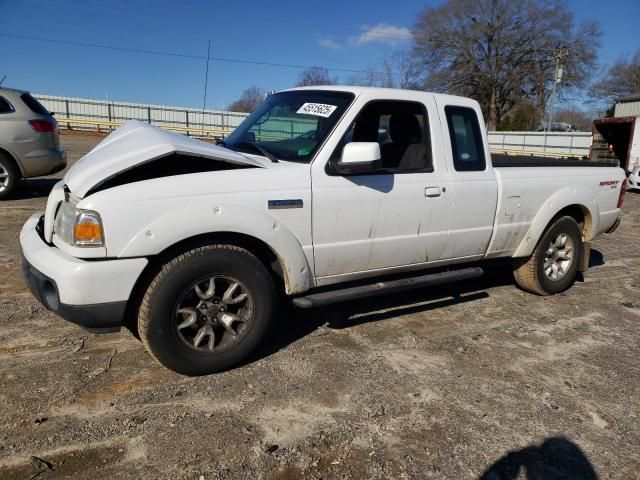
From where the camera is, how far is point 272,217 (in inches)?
134

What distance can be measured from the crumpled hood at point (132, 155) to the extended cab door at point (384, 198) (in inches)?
22.3

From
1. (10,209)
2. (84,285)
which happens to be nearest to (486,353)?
(84,285)

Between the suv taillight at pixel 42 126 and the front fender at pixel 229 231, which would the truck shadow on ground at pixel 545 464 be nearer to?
the front fender at pixel 229 231

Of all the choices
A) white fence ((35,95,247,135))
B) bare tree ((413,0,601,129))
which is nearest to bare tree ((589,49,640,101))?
bare tree ((413,0,601,129))

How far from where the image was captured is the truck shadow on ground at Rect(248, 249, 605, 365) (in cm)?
408

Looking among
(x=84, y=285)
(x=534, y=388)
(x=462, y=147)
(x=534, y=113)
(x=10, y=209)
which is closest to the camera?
(x=84, y=285)

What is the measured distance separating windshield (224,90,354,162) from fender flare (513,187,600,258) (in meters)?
2.28

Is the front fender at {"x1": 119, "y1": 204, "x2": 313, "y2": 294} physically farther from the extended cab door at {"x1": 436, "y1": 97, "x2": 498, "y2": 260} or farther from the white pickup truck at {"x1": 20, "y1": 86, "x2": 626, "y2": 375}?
the extended cab door at {"x1": 436, "y1": 97, "x2": 498, "y2": 260}

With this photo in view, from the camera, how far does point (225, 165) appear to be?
3.37 m

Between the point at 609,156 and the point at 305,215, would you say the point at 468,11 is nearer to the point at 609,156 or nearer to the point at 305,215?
the point at 609,156

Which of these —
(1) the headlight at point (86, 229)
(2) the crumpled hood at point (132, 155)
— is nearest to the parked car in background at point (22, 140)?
(2) the crumpled hood at point (132, 155)

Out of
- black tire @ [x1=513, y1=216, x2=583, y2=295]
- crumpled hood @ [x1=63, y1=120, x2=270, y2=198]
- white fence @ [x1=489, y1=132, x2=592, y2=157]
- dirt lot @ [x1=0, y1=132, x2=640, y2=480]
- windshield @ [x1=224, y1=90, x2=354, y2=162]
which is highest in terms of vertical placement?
white fence @ [x1=489, y1=132, x2=592, y2=157]

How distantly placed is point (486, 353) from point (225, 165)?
7.86 ft

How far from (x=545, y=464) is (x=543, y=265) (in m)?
2.91
